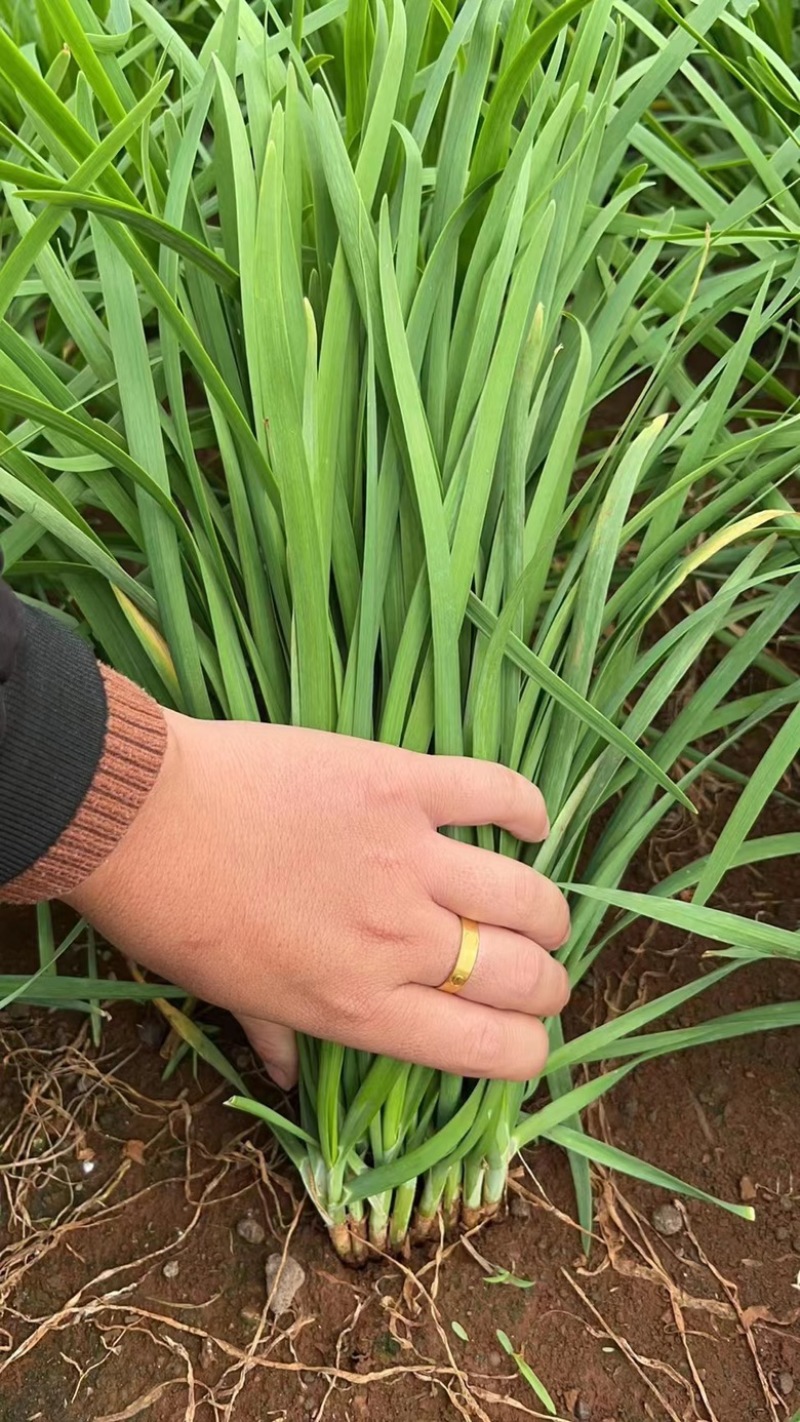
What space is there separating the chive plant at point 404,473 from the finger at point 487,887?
1.4 inches

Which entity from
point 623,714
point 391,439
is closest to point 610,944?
point 623,714

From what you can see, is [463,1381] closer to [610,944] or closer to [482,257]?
[610,944]

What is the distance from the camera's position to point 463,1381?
2.25ft

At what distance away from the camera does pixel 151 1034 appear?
844mm

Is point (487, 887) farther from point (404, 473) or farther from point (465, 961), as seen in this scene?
point (404, 473)

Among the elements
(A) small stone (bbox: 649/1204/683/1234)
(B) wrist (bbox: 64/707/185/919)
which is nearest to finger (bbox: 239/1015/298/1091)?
(B) wrist (bbox: 64/707/185/919)

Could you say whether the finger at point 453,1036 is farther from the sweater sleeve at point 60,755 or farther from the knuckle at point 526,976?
the sweater sleeve at point 60,755

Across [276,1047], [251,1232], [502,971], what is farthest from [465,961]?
[251,1232]

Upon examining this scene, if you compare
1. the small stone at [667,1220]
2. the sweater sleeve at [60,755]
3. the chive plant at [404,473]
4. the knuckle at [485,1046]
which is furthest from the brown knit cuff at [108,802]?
the small stone at [667,1220]

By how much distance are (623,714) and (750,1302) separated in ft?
1.42

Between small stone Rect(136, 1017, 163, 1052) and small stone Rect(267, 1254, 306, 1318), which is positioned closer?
small stone Rect(267, 1254, 306, 1318)

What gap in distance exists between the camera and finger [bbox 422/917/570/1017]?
26.9 inches

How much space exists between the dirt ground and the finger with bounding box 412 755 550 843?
0.23 m

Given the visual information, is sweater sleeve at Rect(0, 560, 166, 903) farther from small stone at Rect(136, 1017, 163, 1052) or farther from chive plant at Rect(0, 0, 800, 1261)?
small stone at Rect(136, 1017, 163, 1052)
